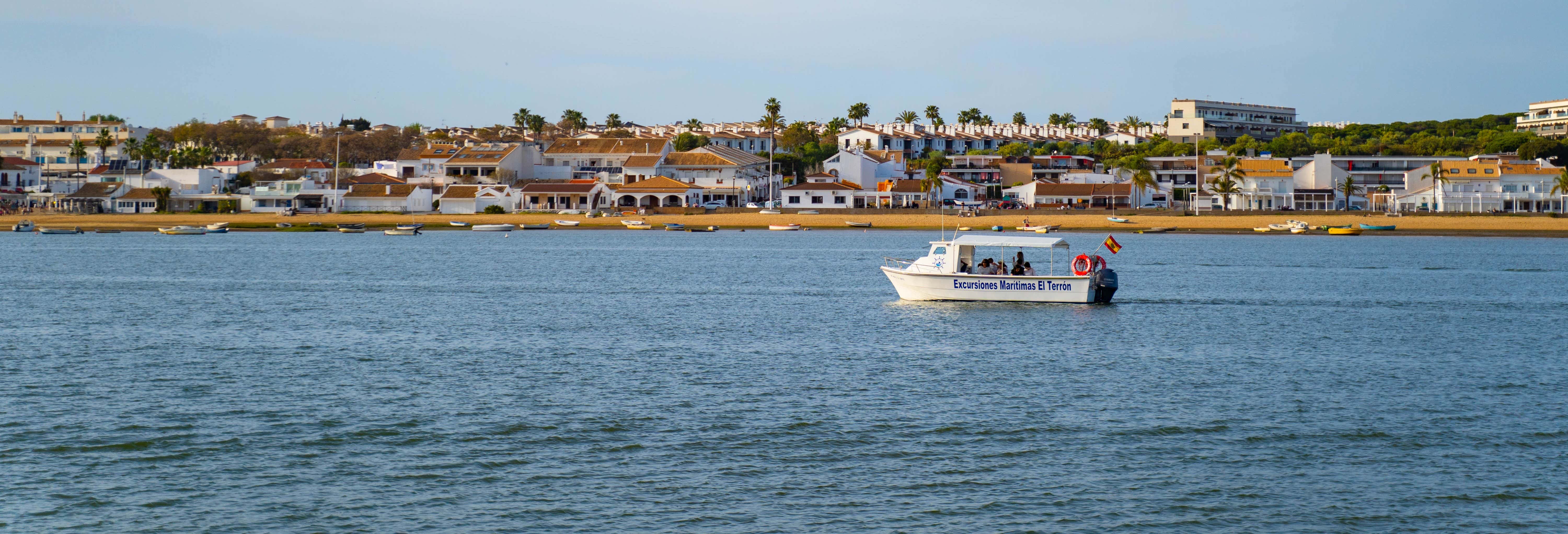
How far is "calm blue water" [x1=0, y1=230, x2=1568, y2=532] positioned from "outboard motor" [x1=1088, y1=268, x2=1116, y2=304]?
2.19ft

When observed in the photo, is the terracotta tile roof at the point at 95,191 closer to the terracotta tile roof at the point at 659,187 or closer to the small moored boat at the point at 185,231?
the small moored boat at the point at 185,231

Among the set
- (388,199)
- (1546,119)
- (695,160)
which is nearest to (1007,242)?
(388,199)

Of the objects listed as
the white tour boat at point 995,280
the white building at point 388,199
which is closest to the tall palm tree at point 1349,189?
the white tour boat at point 995,280

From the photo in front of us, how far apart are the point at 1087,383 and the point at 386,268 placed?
42604 millimetres

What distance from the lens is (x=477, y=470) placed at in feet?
55.9

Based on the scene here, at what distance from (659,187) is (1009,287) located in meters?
78.2

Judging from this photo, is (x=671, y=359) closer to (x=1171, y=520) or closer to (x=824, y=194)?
(x=1171, y=520)

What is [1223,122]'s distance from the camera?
17488 centimetres

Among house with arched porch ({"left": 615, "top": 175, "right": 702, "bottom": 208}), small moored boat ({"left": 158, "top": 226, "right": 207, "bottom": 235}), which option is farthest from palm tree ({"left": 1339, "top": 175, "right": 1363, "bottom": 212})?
small moored boat ({"left": 158, "top": 226, "right": 207, "bottom": 235})

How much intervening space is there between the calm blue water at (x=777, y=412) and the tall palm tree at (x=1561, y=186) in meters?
64.9

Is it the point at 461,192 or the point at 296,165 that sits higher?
the point at 296,165

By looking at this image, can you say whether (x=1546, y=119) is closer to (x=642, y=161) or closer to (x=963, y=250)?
(x=642, y=161)

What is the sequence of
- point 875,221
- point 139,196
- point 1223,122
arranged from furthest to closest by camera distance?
point 1223,122, point 139,196, point 875,221

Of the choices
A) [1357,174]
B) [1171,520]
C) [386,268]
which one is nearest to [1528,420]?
[1171,520]
